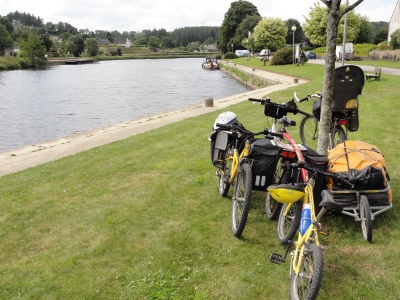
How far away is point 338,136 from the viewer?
247 inches

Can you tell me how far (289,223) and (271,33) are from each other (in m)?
63.2

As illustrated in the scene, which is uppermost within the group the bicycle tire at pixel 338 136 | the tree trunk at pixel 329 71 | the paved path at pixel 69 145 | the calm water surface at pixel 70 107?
the tree trunk at pixel 329 71

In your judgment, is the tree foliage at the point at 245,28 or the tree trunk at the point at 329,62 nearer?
the tree trunk at the point at 329,62

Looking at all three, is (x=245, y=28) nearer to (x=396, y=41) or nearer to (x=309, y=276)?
(x=396, y=41)

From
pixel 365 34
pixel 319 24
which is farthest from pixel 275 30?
pixel 365 34

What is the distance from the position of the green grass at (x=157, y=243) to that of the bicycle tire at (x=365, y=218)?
0.10 metres

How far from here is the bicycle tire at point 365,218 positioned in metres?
4.07

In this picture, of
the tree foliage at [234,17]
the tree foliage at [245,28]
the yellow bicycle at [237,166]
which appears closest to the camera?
the yellow bicycle at [237,166]

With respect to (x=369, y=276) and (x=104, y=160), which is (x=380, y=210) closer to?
(x=369, y=276)

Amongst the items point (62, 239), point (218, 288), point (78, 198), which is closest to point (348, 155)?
point (218, 288)

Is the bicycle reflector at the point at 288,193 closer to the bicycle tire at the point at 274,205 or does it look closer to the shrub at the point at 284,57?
the bicycle tire at the point at 274,205

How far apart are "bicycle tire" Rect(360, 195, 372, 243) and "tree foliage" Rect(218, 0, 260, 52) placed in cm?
10233

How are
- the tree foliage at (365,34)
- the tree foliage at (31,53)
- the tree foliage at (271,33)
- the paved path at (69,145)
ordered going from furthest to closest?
the tree foliage at (31,53)
the tree foliage at (365,34)
the tree foliage at (271,33)
the paved path at (69,145)

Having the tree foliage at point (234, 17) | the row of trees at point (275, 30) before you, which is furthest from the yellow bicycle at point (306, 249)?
the tree foliage at point (234, 17)
